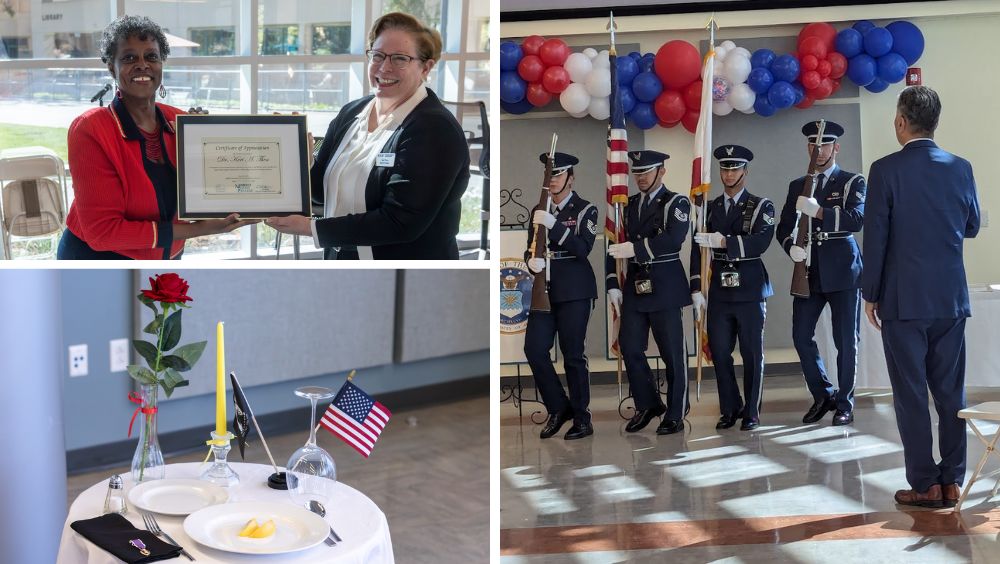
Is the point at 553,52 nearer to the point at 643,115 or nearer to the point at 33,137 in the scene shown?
the point at 643,115

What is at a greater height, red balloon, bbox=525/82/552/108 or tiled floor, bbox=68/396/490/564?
red balloon, bbox=525/82/552/108

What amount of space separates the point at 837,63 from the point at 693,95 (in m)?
1.03

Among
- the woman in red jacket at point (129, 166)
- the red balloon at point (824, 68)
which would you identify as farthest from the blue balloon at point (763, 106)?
the woman in red jacket at point (129, 166)

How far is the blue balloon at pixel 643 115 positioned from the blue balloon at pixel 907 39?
174cm

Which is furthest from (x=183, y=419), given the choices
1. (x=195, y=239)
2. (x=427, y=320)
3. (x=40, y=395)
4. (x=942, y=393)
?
(x=942, y=393)

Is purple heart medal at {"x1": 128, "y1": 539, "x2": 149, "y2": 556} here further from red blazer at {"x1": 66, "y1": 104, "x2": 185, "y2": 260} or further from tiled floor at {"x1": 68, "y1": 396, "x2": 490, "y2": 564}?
tiled floor at {"x1": 68, "y1": 396, "x2": 490, "y2": 564}

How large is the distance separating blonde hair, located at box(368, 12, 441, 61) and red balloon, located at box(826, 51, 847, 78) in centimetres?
552

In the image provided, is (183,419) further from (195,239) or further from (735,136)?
(735,136)

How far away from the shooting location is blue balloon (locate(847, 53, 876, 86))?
717 cm

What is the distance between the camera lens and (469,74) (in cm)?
237

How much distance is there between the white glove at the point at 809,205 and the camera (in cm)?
586

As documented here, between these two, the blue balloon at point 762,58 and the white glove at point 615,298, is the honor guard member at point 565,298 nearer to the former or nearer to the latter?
the white glove at point 615,298

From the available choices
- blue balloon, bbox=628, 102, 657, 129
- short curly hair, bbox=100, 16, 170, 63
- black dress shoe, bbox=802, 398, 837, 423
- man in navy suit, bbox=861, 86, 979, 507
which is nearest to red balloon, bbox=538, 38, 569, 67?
blue balloon, bbox=628, 102, 657, 129

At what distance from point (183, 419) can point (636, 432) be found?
2500 mm
